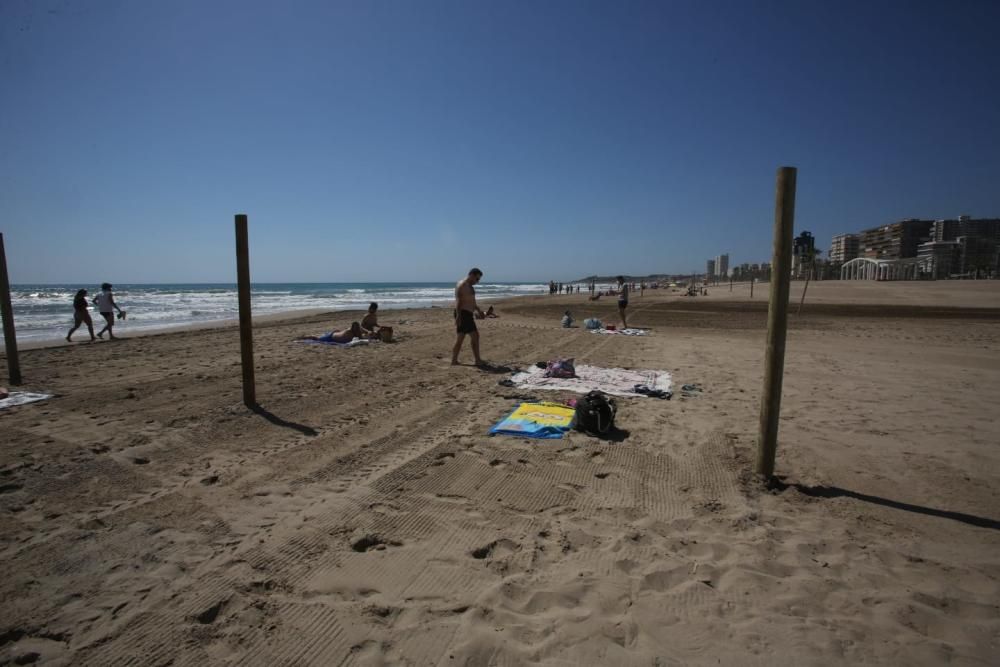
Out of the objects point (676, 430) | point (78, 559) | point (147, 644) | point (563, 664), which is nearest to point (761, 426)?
point (676, 430)

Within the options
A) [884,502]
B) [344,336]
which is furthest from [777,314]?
[344,336]

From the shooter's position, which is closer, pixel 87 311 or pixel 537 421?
pixel 537 421

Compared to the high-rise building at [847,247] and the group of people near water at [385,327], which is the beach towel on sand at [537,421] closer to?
the group of people near water at [385,327]

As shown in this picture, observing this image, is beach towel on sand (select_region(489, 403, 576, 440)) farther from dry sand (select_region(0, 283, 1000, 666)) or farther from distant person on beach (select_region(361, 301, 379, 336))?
distant person on beach (select_region(361, 301, 379, 336))

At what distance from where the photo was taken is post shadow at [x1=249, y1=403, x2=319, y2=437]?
4.78 m

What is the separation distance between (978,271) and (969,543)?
8700cm

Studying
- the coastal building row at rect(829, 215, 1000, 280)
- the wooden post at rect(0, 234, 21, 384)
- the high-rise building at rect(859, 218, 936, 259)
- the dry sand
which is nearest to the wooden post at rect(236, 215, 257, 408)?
the dry sand

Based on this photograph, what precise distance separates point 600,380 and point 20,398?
804cm

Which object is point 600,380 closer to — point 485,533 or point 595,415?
point 595,415

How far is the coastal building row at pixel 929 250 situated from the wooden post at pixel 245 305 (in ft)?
279

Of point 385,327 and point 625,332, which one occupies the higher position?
point 385,327

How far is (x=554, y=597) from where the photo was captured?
2359 mm

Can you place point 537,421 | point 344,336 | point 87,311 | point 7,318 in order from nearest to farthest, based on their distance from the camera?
point 537,421
point 7,318
point 344,336
point 87,311

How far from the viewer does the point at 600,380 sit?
718 cm
